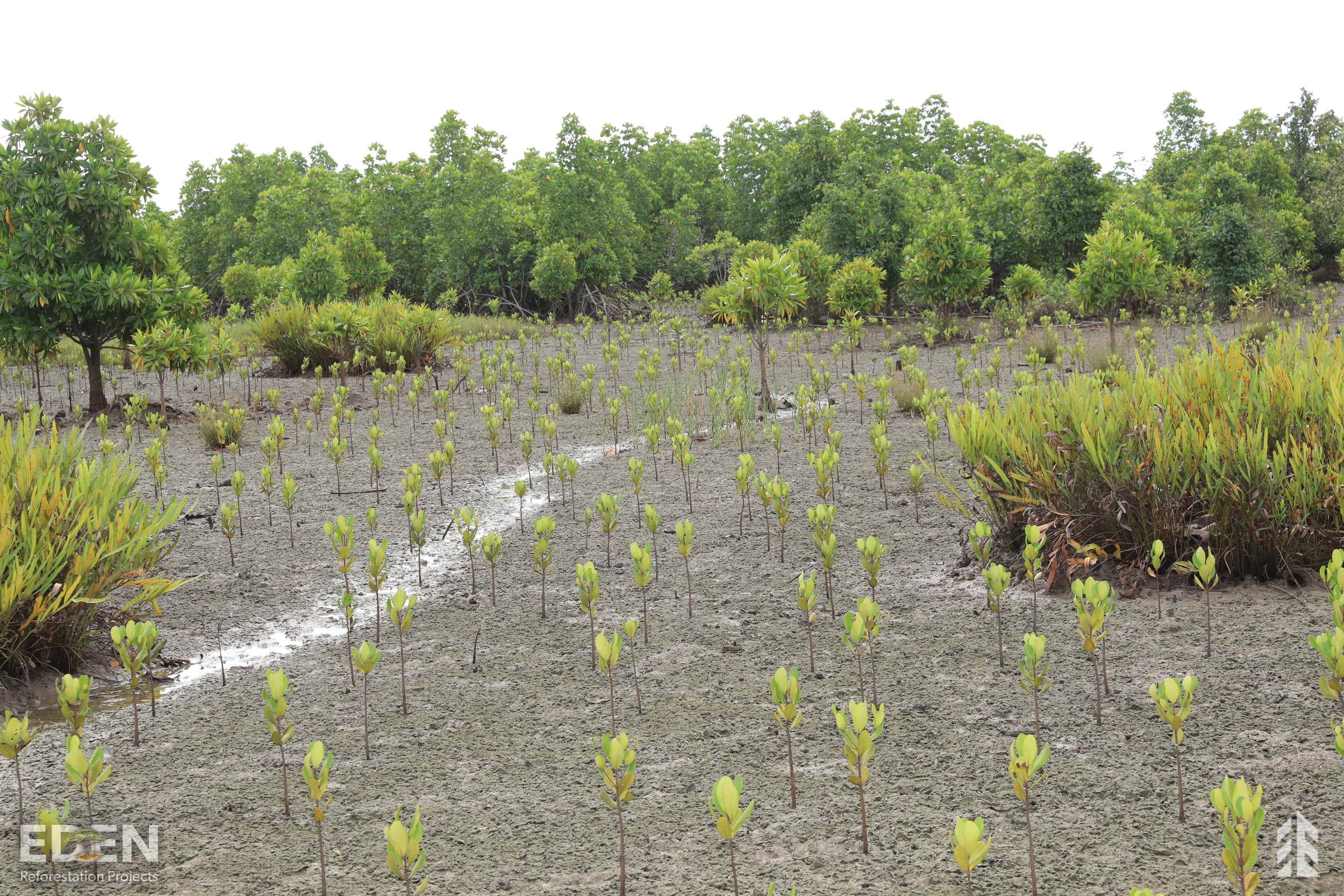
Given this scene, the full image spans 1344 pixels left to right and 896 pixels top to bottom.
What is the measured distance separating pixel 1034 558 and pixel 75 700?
3.63 meters

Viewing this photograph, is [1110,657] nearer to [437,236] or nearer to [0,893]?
[0,893]

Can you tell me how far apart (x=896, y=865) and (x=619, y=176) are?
30.8 meters

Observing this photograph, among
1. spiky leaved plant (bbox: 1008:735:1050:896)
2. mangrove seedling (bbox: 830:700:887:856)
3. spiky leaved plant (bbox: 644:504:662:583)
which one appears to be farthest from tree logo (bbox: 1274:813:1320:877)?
spiky leaved plant (bbox: 644:504:662:583)

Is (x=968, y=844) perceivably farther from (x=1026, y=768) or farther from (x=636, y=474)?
(x=636, y=474)

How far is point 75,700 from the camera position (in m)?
2.91

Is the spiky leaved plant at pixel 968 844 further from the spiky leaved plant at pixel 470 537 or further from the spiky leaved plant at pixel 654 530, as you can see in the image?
the spiky leaved plant at pixel 470 537

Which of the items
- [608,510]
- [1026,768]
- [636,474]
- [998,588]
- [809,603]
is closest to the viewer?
[1026,768]

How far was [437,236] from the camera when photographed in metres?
27.3

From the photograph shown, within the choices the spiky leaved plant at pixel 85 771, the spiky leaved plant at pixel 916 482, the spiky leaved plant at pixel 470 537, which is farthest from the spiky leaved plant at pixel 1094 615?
the spiky leaved plant at pixel 85 771

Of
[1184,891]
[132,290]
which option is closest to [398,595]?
[1184,891]

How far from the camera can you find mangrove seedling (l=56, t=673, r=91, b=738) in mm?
2895

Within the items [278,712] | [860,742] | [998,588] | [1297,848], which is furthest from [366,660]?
[1297,848]

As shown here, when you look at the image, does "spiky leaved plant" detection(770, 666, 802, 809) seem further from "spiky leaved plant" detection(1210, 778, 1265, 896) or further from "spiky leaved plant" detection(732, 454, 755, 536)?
"spiky leaved plant" detection(732, 454, 755, 536)

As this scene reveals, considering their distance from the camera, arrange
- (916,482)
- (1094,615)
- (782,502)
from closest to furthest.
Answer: (1094,615), (782,502), (916,482)
